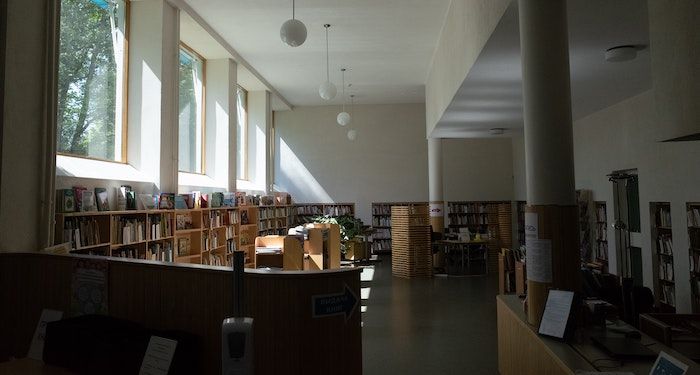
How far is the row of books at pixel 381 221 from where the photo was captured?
47.0ft

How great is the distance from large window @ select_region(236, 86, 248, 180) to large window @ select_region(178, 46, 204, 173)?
2405mm

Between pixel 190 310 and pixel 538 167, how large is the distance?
8.05 feet

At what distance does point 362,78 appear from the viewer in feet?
38.0

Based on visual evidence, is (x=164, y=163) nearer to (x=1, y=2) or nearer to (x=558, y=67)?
(x=1, y=2)

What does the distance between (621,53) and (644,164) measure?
10.2 ft

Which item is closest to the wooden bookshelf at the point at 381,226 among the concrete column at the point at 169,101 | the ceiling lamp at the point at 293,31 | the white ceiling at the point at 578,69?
the white ceiling at the point at 578,69

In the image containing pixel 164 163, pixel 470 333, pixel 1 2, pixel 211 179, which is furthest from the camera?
pixel 211 179

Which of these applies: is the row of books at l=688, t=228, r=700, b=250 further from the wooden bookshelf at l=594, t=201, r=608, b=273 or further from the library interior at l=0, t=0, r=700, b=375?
the wooden bookshelf at l=594, t=201, r=608, b=273

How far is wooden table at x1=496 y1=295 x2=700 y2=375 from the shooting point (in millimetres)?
2367

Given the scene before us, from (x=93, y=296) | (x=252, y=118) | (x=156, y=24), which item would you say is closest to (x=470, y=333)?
(x=93, y=296)

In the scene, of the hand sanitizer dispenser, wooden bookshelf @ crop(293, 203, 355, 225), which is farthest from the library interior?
wooden bookshelf @ crop(293, 203, 355, 225)

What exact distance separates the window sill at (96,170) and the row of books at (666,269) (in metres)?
8.03

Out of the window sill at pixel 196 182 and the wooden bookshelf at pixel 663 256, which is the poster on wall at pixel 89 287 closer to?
the window sill at pixel 196 182

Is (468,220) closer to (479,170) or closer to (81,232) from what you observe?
(479,170)
